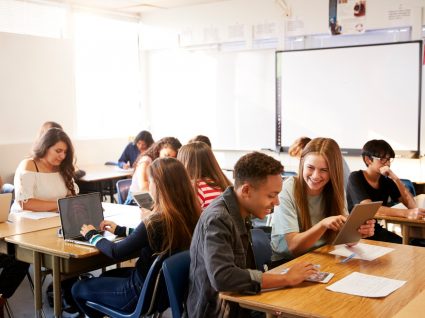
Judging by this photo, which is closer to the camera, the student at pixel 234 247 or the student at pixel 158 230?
the student at pixel 234 247

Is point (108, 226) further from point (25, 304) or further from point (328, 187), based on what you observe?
point (25, 304)

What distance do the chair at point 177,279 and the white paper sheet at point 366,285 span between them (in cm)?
63

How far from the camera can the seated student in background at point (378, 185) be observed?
13.0ft

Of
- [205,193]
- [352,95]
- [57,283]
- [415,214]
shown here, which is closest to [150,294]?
[57,283]

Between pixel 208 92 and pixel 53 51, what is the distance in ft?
6.94

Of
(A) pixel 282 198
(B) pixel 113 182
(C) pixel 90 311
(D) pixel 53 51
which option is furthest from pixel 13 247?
(D) pixel 53 51

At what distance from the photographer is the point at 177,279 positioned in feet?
7.72

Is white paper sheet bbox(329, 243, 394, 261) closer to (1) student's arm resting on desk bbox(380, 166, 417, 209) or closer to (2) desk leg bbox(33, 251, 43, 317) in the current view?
(1) student's arm resting on desk bbox(380, 166, 417, 209)

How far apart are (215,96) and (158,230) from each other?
16.7 feet

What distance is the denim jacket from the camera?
2.03 m

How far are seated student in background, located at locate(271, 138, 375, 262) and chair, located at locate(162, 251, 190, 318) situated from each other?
56 cm

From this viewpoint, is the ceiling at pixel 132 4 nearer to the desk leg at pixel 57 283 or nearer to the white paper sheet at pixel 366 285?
the desk leg at pixel 57 283

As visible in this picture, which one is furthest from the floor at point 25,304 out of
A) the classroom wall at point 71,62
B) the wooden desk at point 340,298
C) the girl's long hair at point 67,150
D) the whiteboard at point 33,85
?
the whiteboard at point 33,85

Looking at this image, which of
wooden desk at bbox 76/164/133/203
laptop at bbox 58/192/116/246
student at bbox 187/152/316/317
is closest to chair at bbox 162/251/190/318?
student at bbox 187/152/316/317
